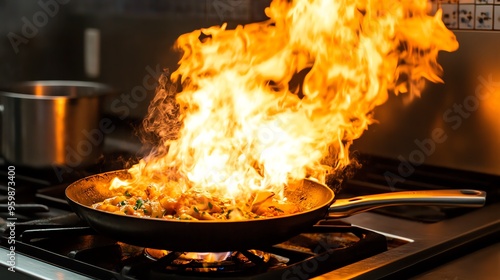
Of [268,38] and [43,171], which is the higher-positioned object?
[268,38]

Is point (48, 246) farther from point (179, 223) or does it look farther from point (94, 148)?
point (94, 148)

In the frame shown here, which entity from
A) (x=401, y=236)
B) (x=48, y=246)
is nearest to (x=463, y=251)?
(x=401, y=236)

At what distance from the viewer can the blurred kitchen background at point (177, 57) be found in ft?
5.01

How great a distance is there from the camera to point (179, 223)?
105 cm

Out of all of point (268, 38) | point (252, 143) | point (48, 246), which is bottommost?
point (48, 246)

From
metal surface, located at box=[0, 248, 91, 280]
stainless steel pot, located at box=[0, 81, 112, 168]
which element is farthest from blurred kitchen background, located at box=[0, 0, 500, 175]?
metal surface, located at box=[0, 248, 91, 280]

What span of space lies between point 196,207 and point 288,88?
584mm

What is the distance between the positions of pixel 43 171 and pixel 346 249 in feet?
2.77
